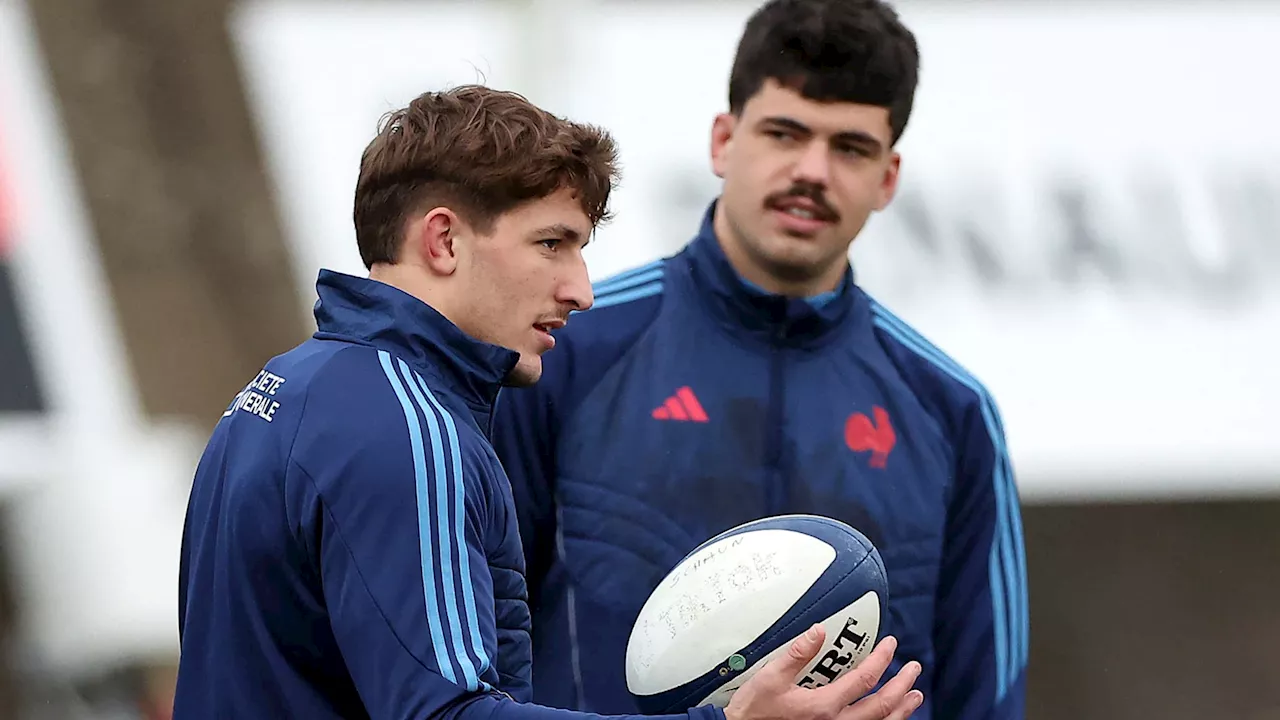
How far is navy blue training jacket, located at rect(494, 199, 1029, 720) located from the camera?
122 inches

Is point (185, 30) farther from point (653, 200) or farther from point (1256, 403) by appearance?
point (1256, 403)

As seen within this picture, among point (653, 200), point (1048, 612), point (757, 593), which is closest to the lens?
point (757, 593)

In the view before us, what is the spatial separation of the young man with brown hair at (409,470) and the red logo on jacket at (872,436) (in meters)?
0.97

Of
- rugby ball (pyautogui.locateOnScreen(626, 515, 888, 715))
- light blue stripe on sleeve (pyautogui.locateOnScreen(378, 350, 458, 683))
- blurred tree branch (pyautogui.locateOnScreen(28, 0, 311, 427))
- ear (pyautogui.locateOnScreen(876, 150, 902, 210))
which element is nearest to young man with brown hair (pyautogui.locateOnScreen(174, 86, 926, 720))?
light blue stripe on sleeve (pyautogui.locateOnScreen(378, 350, 458, 683))

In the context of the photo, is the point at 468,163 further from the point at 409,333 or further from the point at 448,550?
the point at 448,550

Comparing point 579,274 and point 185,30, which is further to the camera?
point 185,30

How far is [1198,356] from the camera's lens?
7.86 meters

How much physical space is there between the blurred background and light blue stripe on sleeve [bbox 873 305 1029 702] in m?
4.11

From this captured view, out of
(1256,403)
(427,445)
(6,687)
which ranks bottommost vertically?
(6,687)

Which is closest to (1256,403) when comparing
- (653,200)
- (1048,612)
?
(1048,612)

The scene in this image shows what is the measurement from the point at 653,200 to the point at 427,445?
18.7ft

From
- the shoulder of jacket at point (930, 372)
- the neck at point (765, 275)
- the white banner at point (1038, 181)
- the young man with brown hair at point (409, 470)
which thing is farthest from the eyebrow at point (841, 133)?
the white banner at point (1038, 181)

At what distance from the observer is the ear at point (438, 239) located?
7.43 ft

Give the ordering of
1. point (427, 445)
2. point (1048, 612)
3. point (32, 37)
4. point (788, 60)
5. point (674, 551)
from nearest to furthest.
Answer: point (427, 445) < point (674, 551) < point (788, 60) < point (32, 37) < point (1048, 612)
